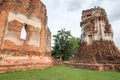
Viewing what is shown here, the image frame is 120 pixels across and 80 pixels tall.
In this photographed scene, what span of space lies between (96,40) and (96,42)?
31 cm

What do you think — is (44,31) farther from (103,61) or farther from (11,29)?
(103,61)

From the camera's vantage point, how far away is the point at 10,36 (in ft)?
27.5

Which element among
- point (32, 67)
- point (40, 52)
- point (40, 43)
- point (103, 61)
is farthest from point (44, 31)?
point (103, 61)

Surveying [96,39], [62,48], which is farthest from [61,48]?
[96,39]

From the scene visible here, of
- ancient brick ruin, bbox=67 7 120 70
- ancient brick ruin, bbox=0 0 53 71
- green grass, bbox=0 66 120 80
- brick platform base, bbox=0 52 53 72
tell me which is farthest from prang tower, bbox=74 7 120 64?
brick platform base, bbox=0 52 53 72

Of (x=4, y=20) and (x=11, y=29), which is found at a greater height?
(x=4, y=20)

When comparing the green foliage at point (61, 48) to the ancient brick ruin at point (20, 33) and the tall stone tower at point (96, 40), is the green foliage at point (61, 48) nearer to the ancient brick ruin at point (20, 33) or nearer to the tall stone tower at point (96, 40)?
the tall stone tower at point (96, 40)

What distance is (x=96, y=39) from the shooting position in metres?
16.6

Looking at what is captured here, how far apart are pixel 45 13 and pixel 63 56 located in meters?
18.1

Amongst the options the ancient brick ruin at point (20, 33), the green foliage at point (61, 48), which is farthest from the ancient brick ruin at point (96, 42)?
the green foliage at point (61, 48)

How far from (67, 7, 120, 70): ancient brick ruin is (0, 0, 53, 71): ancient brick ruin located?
230 inches

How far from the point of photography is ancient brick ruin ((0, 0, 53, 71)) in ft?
26.4

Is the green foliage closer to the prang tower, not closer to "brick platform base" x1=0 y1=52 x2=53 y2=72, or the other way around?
the prang tower

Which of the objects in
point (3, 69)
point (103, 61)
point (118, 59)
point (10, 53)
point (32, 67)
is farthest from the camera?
point (103, 61)
